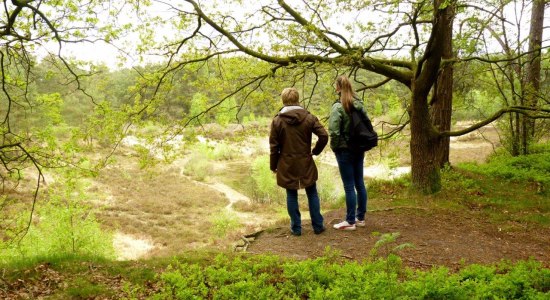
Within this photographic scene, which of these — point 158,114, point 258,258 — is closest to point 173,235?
point 158,114

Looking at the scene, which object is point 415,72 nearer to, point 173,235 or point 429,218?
point 429,218

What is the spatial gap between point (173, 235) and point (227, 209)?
499cm

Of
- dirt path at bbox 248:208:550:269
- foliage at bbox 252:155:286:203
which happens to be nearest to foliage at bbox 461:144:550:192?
dirt path at bbox 248:208:550:269

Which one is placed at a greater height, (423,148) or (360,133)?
(360,133)

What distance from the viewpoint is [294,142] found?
5215mm

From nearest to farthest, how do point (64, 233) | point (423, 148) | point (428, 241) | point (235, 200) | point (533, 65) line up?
1. point (428, 241)
2. point (423, 148)
3. point (64, 233)
4. point (533, 65)
5. point (235, 200)

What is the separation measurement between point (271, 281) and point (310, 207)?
80.3 inches

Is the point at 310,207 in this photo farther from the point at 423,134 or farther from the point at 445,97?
the point at 445,97

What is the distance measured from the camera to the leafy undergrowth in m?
2.96

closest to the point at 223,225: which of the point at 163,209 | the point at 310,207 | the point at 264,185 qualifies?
the point at 163,209

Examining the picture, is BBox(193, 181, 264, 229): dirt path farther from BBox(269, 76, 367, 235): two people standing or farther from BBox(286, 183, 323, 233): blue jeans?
BBox(269, 76, 367, 235): two people standing

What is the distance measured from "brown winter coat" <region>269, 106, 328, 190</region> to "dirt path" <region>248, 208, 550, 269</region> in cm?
87

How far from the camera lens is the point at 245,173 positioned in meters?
34.1

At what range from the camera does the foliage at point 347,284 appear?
293cm
